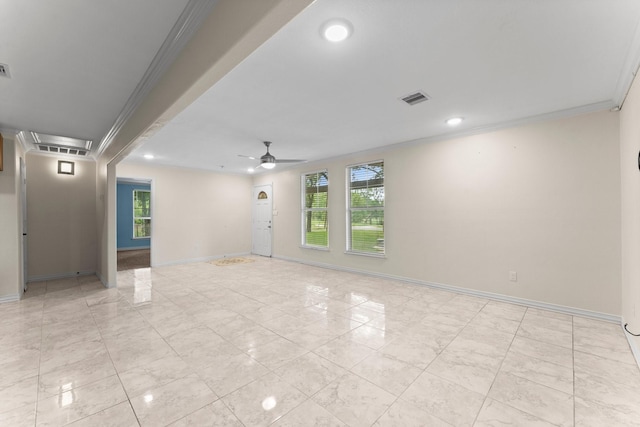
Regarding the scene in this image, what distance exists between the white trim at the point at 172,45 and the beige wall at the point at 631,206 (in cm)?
357

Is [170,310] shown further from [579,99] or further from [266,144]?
[579,99]

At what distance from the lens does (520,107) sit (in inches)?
125

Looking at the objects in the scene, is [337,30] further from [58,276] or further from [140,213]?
[140,213]

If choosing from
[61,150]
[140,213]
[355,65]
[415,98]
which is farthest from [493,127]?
[140,213]

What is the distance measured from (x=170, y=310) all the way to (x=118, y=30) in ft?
10.2

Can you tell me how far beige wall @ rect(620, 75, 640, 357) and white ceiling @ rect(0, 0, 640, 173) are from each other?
0.29 metres

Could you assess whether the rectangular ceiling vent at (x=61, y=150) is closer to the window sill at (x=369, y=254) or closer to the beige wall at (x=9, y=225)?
the beige wall at (x=9, y=225)

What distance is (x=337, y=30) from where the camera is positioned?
1.79m

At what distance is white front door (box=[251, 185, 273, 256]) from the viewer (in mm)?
7746

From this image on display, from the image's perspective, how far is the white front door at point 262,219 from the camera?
7.75 meters

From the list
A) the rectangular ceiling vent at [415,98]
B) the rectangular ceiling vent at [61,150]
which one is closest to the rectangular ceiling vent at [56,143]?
the rectangular ceiling vent at [61,150]

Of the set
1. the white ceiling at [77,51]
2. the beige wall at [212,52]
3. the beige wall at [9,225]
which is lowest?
the beige wall at [9,225]

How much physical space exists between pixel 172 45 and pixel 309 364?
2730 mm

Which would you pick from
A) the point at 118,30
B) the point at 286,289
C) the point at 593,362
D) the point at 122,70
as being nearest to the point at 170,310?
the point at 286,289
